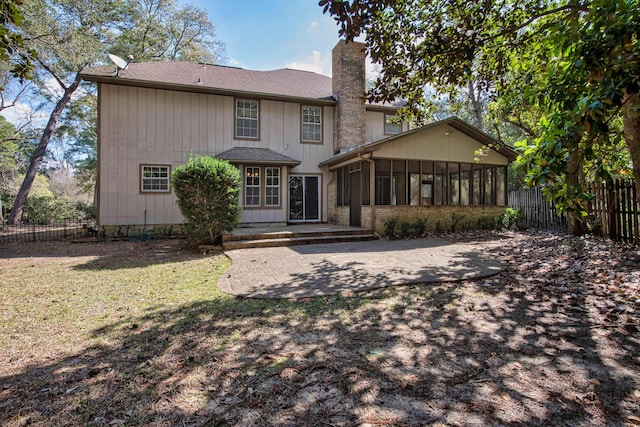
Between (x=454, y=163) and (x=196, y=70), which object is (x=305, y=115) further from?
(x=454, y=163)

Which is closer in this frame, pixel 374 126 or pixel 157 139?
pixel 157 139

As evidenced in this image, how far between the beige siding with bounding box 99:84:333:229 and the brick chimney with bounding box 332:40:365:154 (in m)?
2.69

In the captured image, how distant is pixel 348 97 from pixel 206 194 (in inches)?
348

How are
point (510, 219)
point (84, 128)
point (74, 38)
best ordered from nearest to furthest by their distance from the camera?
point (510, 219) < point (74, 38) < point (84, 128)

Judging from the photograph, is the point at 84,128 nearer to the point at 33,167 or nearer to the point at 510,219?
the point at 33,167

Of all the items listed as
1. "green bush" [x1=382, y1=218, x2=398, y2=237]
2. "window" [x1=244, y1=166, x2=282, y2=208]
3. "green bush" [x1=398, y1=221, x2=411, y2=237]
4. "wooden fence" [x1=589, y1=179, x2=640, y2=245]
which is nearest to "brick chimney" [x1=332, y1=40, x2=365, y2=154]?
"window" [x1=244, y1=166, x2=282, y2=208]

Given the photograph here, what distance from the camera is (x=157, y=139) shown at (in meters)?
12.4

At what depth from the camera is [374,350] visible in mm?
2830

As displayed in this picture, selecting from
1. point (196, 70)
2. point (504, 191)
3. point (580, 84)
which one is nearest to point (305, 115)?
point (196, 70)

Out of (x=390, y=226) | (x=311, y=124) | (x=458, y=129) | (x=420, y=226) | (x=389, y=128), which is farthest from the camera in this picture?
(x=389, y=128)

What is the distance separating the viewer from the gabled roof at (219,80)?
A: 11.8 meters

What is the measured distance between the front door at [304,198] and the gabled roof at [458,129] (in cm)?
103

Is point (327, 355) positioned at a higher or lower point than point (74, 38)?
lower

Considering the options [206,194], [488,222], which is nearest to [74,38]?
[206,194]
